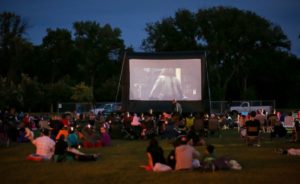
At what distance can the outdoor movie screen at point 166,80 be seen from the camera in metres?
25.5

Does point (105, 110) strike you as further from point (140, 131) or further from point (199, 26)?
point (199, 26)

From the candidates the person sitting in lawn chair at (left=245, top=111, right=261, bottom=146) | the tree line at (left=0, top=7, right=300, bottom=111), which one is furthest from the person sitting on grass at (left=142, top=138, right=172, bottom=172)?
the tree line at (left=0, top=7, right=300, bottom=111)

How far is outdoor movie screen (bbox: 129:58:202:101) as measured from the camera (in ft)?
83.6

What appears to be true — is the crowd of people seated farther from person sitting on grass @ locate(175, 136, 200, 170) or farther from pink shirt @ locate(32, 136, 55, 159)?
person sitting on grass @ locate(175, 136, 200, 170)

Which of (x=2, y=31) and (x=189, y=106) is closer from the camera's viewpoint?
(x=189, y=106)

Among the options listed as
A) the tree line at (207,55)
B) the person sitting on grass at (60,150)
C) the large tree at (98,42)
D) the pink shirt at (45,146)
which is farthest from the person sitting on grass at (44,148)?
the large tree at (98,42)

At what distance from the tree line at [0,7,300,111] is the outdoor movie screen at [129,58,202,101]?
69.9ft

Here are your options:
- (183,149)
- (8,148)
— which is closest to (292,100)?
(8,148)

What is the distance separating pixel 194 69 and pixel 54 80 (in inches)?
1204

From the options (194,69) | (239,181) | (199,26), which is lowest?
(239,181)

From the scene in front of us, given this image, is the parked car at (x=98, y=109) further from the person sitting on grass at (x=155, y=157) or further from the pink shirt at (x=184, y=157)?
the pink shirt at (x=184, y=157)

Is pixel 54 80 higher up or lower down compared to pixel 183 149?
higher up

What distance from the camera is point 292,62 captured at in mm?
53844

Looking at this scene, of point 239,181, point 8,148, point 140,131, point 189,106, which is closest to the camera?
point 239,181
